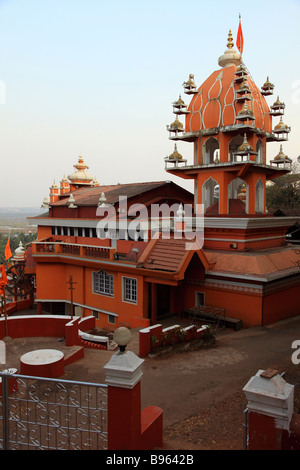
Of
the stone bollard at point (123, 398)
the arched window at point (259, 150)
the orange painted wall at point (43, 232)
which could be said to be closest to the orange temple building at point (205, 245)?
the arched window at point (259, 150)

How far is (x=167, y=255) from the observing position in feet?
51.0

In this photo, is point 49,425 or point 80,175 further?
point 80,175

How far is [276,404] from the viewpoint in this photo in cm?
459

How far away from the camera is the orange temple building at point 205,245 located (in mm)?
15453

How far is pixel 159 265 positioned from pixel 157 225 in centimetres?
307

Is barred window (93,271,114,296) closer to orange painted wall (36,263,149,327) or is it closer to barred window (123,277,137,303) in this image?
orange painted wall (36,263,149,327)

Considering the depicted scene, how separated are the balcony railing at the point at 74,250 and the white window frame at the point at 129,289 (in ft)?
5.06

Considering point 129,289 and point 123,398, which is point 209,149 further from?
point 123,398

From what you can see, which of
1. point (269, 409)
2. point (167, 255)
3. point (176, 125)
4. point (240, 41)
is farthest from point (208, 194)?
point (269, 409)

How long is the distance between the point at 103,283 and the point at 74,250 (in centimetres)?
290

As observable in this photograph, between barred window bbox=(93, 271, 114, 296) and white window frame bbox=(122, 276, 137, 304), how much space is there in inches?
48.0

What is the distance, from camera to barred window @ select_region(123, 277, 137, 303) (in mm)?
16719

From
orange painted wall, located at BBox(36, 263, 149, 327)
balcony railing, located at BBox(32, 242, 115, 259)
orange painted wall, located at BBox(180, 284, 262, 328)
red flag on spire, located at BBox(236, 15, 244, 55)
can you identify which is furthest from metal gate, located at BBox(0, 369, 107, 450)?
red flag on spire, located at BBox(236, 15, 244, 55)
